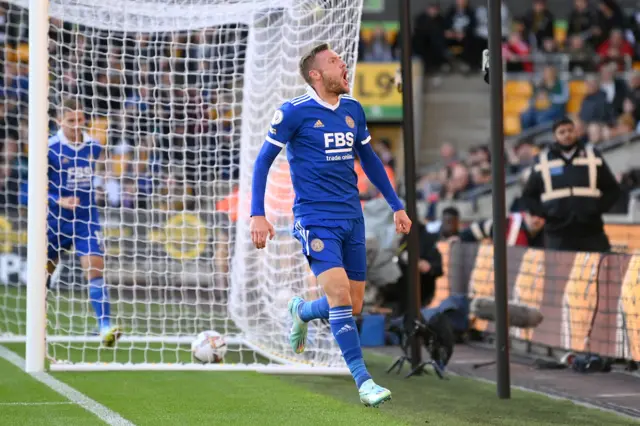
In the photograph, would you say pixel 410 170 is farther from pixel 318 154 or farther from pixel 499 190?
pixel 318 154

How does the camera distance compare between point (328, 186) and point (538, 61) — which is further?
point (538, 61)

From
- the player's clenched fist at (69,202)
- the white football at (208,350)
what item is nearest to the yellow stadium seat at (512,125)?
the player's clenched fist at (69,202)

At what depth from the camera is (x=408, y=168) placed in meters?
9.32

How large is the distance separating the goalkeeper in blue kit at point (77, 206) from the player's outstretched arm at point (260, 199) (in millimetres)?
3509

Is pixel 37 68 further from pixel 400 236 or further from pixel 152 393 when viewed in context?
pixel 400 236

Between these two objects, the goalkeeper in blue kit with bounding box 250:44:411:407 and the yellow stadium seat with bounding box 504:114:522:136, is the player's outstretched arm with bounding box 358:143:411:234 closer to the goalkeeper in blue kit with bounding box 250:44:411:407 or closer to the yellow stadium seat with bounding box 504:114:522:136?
the goalkeeper in blue kit with bounding box 250:44:411:407

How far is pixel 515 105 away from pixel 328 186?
16.6 meters

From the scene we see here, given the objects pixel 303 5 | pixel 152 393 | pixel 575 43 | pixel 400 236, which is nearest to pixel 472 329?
pixel 400 236

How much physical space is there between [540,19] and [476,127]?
8.29 feet

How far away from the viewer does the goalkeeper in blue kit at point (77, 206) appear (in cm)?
1034

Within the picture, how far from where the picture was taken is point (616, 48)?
23.0 meters

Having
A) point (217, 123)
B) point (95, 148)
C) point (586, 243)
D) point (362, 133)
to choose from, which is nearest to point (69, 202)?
point (95, 148)

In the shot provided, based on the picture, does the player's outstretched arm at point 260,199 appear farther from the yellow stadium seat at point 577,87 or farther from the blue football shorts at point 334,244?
the yellow stadium seat at point 577,87

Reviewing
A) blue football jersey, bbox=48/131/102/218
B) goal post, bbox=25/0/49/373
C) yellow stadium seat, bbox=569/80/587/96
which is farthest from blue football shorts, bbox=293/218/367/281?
A: yellow stadium seat, bbox=569/80/587/96
